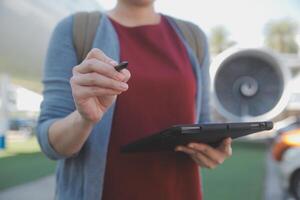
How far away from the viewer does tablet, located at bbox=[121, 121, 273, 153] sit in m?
0.50

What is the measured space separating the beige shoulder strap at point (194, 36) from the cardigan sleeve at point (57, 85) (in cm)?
18

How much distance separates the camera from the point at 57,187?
0.64m

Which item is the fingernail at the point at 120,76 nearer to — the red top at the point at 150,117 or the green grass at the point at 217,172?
the red top at the point at 150,117

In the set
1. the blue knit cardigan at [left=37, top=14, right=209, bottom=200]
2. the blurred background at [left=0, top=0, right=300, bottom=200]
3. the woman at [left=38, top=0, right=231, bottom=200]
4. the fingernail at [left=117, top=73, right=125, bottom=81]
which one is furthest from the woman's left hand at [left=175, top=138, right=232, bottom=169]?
the blurred background at [left=0, top=0, right=300, bottom=200]

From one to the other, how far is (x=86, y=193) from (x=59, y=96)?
13cm

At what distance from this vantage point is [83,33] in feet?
2.03

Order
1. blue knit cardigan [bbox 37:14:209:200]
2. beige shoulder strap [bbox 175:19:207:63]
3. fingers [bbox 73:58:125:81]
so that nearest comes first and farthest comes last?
1. fingers [bbox 73:58:125:81]
2. blue knit cardigan [bbox 37:14:209:200]
3. beige shoulder strap [bbox 175:19:207:63]

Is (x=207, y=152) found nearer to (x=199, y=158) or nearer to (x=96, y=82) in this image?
(x=199, y=158)

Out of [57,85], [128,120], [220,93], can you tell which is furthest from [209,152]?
[220,93]

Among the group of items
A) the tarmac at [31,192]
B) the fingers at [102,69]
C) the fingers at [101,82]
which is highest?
the fingers at [102,69]

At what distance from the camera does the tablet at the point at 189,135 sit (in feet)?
1.63

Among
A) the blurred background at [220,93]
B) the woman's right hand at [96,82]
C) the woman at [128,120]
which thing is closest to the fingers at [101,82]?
the woman's right hand at [96,82]

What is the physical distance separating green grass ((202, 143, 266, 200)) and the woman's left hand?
310 centimetres

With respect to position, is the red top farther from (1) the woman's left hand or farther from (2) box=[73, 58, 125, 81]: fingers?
(2) box=[73, 58, 125, 81]: fingers
